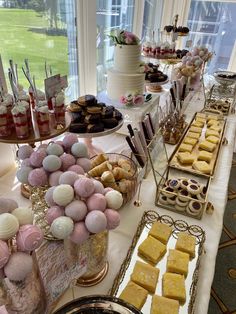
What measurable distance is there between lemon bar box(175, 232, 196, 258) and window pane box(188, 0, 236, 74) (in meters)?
2.60

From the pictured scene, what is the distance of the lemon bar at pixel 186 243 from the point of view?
708 mm

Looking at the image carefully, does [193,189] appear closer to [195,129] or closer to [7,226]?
[195,129]

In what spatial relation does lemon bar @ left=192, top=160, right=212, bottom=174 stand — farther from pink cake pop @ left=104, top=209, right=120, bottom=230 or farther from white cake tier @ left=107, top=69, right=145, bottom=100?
pink cake pop @ left=104, top=209, right=120, bottom=230

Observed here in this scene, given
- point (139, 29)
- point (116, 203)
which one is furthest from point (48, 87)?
point (139, 29)

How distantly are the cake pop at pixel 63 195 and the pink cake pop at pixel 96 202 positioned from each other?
34 millimetres

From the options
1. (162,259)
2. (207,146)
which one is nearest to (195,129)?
(207,146)

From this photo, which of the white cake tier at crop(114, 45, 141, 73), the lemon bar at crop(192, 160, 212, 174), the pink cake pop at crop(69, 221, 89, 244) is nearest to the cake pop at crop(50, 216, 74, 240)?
the pink cake pop at crop(69, 221, 89, 244)

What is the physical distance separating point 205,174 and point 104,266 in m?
0.56

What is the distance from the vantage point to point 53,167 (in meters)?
0.58

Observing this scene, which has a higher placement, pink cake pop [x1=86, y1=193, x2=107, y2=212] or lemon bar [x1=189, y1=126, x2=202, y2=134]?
pink cake pop [x1=86, y1=193, x2=107, y2=212]

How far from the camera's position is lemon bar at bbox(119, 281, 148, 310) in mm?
580

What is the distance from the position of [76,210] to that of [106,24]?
157 centimetres

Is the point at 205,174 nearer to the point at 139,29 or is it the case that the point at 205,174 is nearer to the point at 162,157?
the point at 162,157

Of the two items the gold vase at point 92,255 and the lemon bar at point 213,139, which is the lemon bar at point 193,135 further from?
the gold vase at point 92,255
